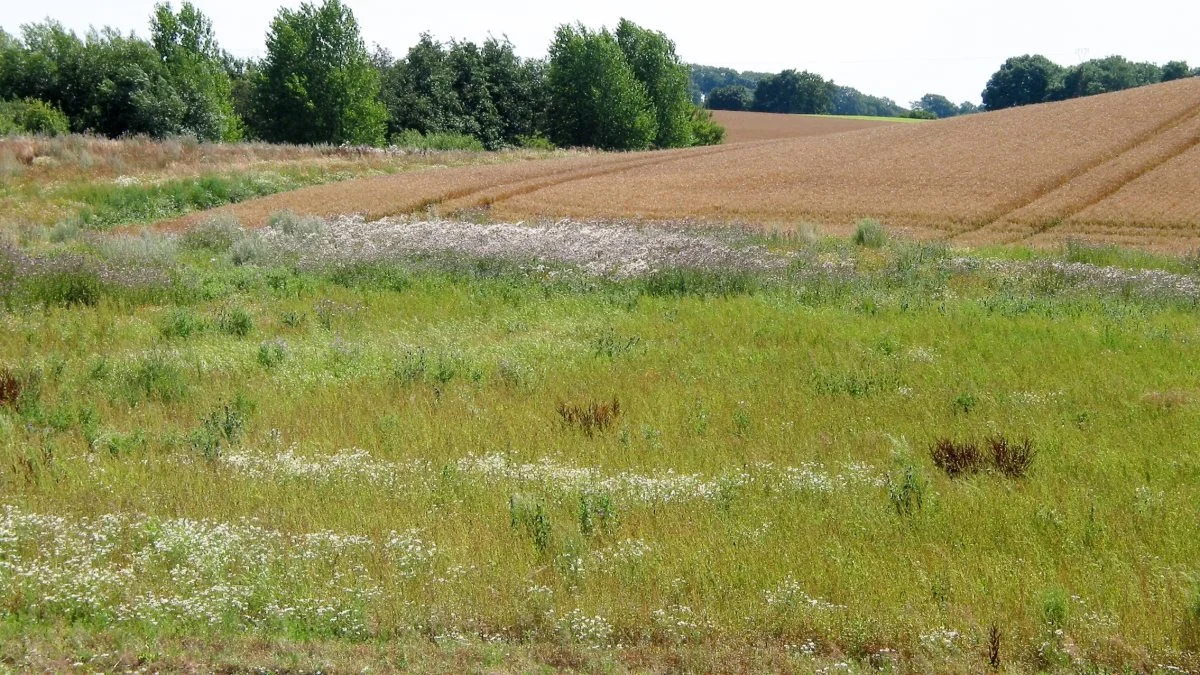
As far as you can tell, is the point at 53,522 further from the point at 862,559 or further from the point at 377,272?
the point at 377,272

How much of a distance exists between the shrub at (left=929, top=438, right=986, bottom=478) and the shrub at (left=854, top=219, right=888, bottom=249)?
1677 cm

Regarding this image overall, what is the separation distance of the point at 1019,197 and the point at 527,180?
19301 mm

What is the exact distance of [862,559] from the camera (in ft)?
20.6

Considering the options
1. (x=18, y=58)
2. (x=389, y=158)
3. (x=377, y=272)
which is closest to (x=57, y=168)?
(x=389, y=158)

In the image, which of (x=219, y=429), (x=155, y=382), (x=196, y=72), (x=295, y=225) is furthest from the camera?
(x=196, y=72)

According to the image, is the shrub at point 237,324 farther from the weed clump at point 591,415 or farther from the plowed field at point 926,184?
the plowed field at point 926,184

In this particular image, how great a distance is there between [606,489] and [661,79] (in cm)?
8732

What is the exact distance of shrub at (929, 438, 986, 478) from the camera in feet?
26.9

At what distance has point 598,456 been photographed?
894 cm

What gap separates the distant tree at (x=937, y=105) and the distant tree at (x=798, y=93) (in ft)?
145

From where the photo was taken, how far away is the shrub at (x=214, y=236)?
25.4m

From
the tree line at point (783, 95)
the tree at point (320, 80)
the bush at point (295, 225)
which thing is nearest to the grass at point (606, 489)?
the bush at point (295, 225)

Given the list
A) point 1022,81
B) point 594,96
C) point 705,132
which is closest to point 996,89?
point 1022,81

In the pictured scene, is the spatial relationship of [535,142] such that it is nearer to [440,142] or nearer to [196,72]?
Result: [440,142]
